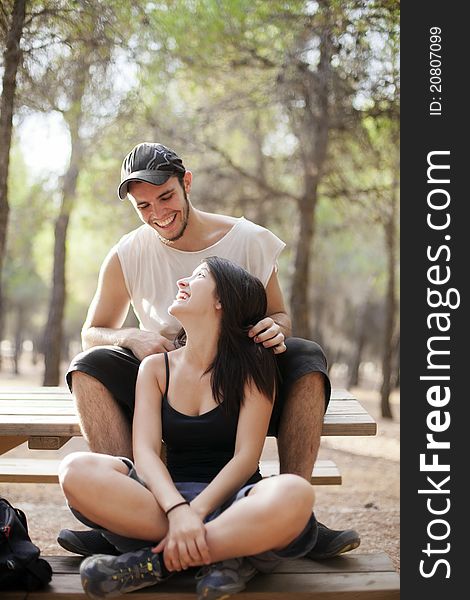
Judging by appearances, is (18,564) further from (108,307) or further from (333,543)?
(108,307)

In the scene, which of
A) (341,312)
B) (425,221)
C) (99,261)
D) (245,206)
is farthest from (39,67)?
(341,312)

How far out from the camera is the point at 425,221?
10.4 feet

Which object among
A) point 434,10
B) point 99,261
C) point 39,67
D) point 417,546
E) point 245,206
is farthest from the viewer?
point 99,261

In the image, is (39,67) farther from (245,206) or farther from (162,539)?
(245,206)

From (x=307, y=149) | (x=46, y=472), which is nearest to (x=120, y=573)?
(x=46, y=472)

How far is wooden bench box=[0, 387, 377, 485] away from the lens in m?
3.42

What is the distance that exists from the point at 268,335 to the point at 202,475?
601 mm

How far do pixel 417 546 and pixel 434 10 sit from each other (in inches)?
81.9

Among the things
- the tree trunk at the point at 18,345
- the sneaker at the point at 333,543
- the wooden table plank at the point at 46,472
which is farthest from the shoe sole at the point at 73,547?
the tree trunk at the point at 18,345

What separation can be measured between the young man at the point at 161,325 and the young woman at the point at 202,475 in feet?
0.60

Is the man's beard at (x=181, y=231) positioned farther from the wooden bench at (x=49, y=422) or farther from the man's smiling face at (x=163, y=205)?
the wooden bench at (x=49, y=422)

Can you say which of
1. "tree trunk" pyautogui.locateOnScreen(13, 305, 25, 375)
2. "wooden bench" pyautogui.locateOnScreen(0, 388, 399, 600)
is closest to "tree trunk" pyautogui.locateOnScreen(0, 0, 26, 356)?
"wooden bench" pyautogui.locateOnScreen(0, 388, 399, 600)

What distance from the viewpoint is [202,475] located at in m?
3.14

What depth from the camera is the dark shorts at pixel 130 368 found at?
10.8ft
